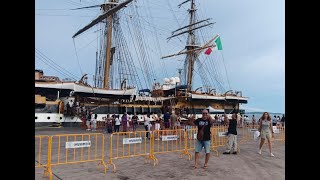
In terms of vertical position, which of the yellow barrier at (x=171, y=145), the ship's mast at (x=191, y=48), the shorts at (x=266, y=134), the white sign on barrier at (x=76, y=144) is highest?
the ship's mast at (x=191, y=48)

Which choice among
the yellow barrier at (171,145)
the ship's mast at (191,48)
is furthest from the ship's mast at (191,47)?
the yellow barrier at (171,145)

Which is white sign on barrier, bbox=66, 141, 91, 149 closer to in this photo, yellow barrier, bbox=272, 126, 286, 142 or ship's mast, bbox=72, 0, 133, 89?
yellow barrier, bbox=272, 126, 286, 142

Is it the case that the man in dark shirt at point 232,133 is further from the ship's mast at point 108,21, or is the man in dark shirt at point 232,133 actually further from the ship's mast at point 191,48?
the ship's mast at point 191,48

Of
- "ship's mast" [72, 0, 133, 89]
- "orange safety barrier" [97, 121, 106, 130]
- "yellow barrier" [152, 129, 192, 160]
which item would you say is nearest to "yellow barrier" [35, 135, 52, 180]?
"yellow barrier" [152, 129, 192, 160]

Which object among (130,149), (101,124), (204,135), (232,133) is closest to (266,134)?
(232,133)

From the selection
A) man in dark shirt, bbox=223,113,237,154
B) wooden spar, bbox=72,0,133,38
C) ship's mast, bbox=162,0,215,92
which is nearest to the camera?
man in dark shirt, bbox=223,113,237,154

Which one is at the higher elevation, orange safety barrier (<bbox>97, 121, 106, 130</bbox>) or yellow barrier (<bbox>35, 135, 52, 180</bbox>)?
yellow barrier (<bbox>35, 135, 52, 180</bbox>)

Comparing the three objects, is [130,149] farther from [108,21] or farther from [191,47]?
[191,47]

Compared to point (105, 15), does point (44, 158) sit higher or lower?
lower

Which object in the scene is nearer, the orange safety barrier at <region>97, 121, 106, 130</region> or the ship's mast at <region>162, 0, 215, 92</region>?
the orange safety barrier at <region>97, 121, 106, 130</region>
